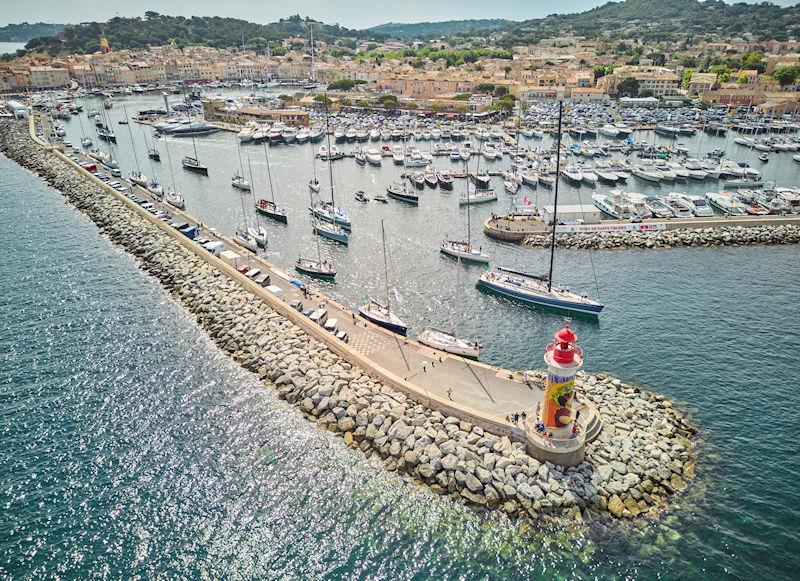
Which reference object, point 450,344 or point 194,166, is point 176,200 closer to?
point 194,166

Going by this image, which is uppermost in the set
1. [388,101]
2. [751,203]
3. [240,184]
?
[388,101]

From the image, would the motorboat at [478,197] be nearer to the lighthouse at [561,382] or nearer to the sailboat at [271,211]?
the sailboat at [271,211]

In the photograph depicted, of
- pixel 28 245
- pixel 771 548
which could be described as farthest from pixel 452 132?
pixel 771 548

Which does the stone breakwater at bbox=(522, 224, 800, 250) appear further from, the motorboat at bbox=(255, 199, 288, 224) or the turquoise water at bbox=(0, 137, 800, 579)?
the motorboat at bbox=(255, 199, 288, 224)

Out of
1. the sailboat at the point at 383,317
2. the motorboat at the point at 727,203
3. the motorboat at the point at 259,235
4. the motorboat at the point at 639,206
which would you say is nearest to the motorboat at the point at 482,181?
the motorboat at the point at 639,206

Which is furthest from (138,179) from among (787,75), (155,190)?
(787,75)

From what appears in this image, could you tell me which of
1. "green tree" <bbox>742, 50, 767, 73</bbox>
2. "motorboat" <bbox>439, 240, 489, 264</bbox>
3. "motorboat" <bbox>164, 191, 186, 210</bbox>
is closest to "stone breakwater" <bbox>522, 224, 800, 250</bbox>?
"motorboat" <bbox>439, 240, 489, 264</bbox>
